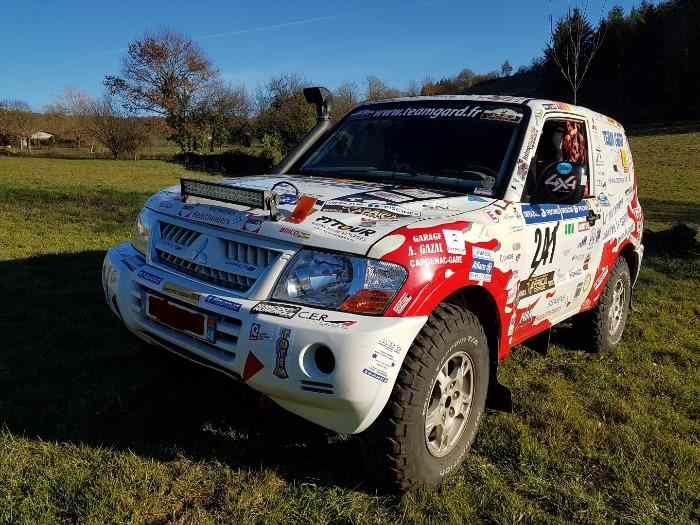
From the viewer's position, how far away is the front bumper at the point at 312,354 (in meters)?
2.22

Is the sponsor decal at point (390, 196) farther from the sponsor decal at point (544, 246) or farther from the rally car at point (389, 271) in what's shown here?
the sponsor decal at point (544, 246)

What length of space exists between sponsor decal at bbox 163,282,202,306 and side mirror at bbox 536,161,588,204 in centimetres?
199

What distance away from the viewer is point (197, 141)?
41219mm

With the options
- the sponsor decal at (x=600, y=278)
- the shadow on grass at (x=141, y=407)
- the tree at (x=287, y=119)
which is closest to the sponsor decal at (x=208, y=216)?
the shadow on grass at (x=141, y=407)

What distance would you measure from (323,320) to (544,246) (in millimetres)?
1683

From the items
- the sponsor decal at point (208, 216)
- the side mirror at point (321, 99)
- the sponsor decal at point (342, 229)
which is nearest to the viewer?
the sponsor decal at point (342, 229)

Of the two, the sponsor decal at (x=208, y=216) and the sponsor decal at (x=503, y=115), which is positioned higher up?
the sponsor decal at (x=503, y=115)

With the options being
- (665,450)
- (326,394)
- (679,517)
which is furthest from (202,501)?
(665,450)

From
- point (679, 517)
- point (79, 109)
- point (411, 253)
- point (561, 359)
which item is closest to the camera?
point (411, 253)

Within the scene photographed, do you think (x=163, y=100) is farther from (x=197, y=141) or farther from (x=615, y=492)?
(x=615, y=492)

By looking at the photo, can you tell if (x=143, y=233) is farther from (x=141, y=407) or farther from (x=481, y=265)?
(x=481, y=265)

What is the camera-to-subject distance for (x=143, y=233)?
126 inches

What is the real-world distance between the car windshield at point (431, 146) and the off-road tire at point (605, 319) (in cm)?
179

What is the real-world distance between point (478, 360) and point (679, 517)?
45.5 inches
